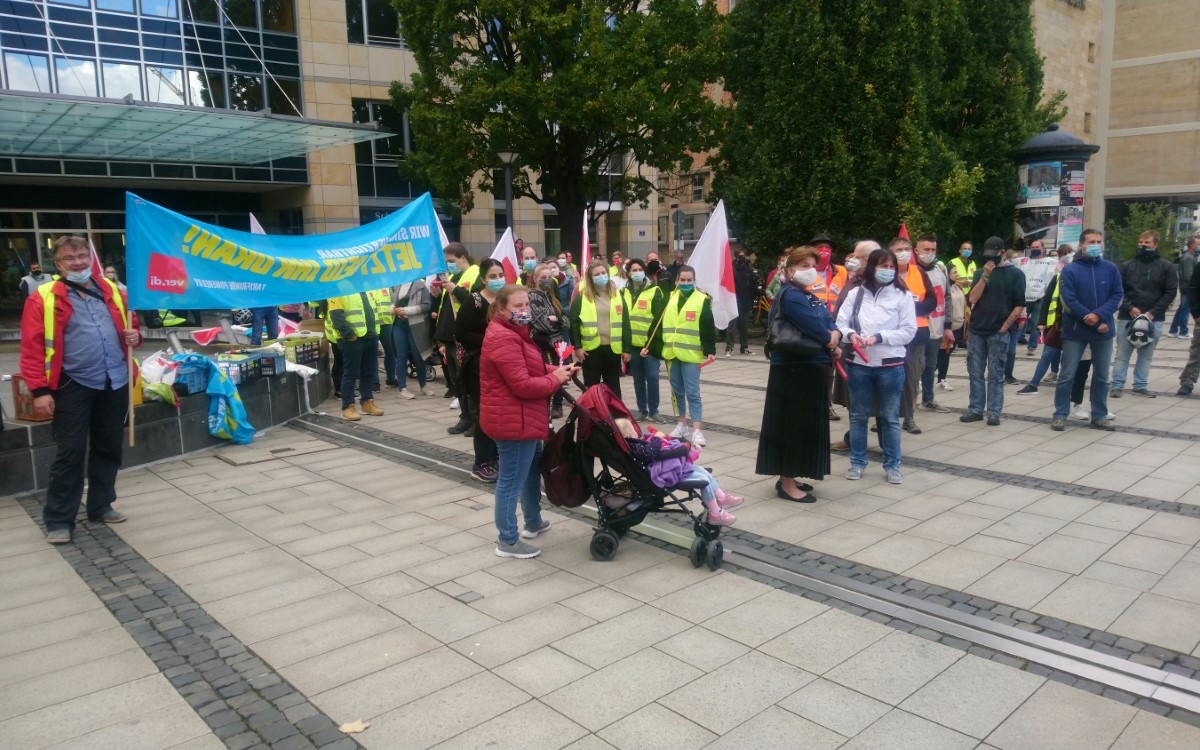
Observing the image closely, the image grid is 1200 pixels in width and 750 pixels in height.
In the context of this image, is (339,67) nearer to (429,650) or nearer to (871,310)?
(871,310)

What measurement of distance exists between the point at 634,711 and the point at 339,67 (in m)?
27.0

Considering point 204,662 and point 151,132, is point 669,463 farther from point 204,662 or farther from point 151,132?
point 151,132

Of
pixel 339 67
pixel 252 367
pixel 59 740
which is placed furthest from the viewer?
pixel 339 67

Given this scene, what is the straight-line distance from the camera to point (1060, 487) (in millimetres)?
6871

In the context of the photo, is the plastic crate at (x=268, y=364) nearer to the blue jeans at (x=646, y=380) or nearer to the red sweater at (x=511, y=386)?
the blue jeans at (x=646, y=380)

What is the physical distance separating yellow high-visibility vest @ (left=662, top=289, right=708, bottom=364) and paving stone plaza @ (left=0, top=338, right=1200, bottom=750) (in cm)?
157

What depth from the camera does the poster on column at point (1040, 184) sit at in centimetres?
1878

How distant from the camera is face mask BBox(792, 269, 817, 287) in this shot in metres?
6.43

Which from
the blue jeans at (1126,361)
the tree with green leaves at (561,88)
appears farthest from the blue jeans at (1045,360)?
the tree with green leaves at (561,88)

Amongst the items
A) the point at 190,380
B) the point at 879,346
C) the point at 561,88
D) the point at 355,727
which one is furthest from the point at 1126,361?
the point at 561,88

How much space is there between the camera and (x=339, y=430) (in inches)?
384

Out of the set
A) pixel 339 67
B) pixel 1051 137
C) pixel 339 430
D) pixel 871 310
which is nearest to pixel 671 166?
pixel 1051 137

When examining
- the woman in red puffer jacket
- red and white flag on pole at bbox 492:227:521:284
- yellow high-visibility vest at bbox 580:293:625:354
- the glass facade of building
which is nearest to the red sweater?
the woman in red puffer jacket

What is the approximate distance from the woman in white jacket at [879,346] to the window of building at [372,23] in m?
24.1
